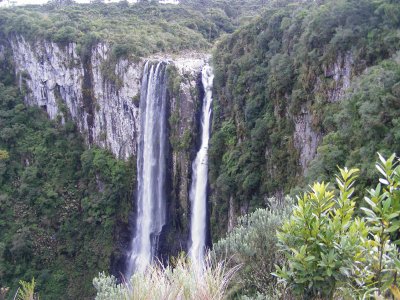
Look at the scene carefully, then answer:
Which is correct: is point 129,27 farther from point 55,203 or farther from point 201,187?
point 201,187

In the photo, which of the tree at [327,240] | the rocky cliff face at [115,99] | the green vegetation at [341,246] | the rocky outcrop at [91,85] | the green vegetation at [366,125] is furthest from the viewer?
the rocky outcrop at [91,85]

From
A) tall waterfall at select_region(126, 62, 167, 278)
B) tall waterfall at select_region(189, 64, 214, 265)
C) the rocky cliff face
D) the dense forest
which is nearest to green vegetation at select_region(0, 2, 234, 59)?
the dense forest

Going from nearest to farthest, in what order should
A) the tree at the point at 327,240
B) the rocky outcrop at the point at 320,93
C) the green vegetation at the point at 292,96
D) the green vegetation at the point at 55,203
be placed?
the tree at the point at 327,240 → the green vegetation at the point at 292,96 → the rocky outcrop at the point at 320,93 → the green vegetation at the point at 55,203

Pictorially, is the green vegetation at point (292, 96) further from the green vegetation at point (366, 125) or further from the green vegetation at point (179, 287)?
the green vegetation at point (179, 287)

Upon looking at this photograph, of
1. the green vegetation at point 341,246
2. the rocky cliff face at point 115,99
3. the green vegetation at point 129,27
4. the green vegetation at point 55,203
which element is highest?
the green vegetation at point 129,27

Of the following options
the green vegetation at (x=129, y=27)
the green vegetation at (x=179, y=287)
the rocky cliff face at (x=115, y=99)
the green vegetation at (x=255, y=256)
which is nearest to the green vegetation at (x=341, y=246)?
the green vegetation at (x=179, y=287)

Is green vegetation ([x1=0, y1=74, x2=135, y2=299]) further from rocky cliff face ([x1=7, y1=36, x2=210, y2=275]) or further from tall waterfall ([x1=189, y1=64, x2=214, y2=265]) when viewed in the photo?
tall waterfall ([x1=189, y1=64, x2=214, y2=265])

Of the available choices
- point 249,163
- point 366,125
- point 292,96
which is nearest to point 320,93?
point 292,96
